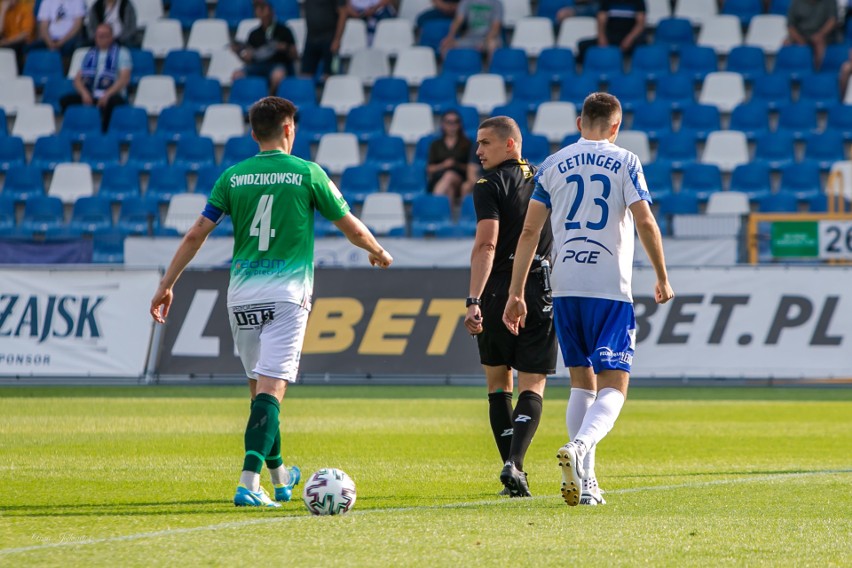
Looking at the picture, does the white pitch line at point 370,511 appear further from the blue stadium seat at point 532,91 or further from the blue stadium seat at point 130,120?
the blue stadium seat at point 130,120

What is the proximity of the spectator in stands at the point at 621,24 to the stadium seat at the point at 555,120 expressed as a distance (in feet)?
5.88

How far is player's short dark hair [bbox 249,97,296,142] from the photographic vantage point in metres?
7.01

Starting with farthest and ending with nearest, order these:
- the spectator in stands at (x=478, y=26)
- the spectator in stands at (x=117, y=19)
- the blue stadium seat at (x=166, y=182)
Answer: the spectator in stands at (x=117, y=19) < the spectator in stands at (x=478, y=26) < the blue stadium seat at (x=166, y=182)

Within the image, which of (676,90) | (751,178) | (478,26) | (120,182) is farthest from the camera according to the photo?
(478,26)

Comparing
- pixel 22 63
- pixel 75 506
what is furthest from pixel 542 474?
pixel 22 63

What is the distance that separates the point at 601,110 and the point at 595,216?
1.86 feet

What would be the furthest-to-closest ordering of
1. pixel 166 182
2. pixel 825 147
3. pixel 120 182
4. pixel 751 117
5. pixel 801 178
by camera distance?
pixel 751 117 → pixel 120 182 → pixel 166 182 → pixel 825 147 → pixel 801 178

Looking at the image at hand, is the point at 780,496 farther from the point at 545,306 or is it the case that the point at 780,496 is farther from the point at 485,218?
the point at 485,218

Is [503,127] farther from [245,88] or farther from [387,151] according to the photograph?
[245,88]

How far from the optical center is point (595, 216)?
691cm

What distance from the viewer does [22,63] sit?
25969 millimetres

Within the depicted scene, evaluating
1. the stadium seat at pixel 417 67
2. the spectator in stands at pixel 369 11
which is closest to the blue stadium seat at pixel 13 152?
A: the spectator in stands at pixel 369 11

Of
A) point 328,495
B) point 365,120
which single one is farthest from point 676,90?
point 328,495

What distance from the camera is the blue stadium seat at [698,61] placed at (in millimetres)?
23609
